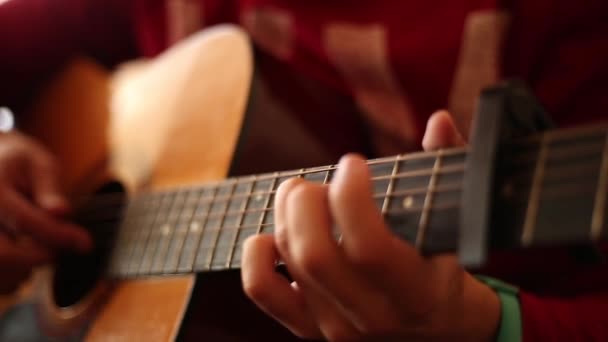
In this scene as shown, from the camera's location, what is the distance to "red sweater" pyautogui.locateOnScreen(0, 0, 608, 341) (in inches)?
23.0

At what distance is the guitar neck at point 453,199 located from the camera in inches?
11.5

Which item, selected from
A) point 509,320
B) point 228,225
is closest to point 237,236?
point 228,225

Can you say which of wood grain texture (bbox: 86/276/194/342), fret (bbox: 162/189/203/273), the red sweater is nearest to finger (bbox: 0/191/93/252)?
wood grain texture (bbox: 86/276/194/342)

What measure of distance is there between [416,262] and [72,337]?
508 millimetres

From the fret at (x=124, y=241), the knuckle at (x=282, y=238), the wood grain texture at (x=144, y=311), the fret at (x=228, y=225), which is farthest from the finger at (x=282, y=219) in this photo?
the fret at (x=124, y=241)

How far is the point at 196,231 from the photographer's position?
1.83 ft

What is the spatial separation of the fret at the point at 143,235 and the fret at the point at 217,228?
0.14m

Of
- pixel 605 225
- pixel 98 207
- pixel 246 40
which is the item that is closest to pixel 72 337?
pixel 98 207

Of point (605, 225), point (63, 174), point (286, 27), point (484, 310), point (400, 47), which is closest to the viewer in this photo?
point (605, 225)

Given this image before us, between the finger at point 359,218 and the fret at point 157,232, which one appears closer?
the finger at point 359,218

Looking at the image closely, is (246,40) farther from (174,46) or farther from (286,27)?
(174,46)

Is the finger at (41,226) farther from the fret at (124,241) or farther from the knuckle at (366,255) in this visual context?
the knuckle at (366,255)

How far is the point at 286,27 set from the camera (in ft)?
2.54

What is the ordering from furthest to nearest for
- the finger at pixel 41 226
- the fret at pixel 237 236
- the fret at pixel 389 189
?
1. the finger at pixel 41 226
2. the fret at pixel 237 236
3. the fret at pixel 389 189
